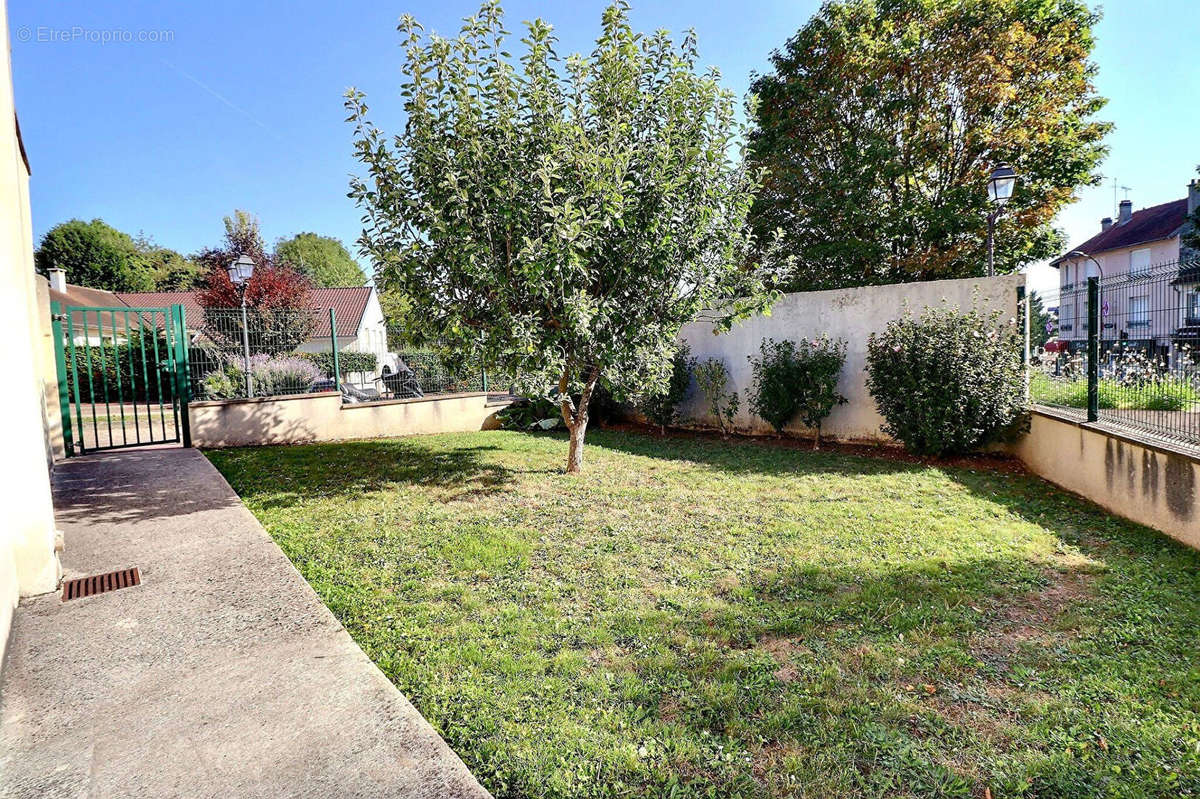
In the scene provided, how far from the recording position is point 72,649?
2.85 metres

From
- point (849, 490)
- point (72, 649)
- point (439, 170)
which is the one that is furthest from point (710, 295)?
point (72, 649)

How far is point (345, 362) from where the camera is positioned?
12.5 meters

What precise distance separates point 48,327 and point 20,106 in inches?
111

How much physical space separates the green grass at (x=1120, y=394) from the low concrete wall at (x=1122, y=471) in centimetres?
26

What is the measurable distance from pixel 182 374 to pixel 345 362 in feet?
12.2

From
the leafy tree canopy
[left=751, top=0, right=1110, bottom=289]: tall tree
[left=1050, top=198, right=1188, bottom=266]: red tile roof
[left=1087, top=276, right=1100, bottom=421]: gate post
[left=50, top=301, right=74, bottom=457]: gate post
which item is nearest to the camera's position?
[left=1087, top=276, right=1100, bottom=421]: gate post

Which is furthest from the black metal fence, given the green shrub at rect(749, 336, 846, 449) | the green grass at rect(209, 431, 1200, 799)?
the green shrub at rect(749, 336, 846, 449)

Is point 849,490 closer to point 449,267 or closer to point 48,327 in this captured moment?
point 449,267

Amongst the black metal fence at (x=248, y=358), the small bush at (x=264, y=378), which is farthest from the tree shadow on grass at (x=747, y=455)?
the black metal fence at (x=248, y=358)

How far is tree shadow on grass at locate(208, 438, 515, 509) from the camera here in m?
6.46

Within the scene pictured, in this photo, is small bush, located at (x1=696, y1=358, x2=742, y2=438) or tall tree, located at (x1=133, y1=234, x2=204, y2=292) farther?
tall tree, located at (x1=133, y1=234, x2=204, y2=292)

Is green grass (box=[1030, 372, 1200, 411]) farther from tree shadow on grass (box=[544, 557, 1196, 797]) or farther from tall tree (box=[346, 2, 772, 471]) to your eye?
tall tree (box=[346, 2, 772, 471])

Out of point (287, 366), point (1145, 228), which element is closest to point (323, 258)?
point (287, 366)

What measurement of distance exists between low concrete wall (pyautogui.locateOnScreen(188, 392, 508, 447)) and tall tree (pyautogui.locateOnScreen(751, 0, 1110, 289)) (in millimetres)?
10895
